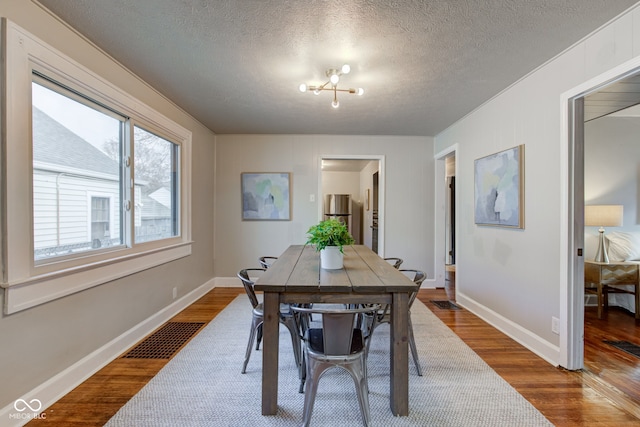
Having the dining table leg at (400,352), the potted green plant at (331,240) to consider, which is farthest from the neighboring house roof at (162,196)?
the dining table leg at (400,352)

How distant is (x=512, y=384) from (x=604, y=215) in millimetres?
2469

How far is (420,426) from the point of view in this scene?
152 centimetres

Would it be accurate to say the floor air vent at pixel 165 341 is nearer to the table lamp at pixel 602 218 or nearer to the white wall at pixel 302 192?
the white wall at pixel 302 192

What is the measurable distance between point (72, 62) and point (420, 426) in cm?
299

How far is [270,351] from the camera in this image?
159 centimetres

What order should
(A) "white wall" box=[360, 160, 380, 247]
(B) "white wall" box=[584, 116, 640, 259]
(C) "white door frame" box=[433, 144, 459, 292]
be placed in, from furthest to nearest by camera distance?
(A) "white wall" box=[360, 160, 380, 247] < (C) "white door frame" box=[433, 144, 459, 292] < (B) "white wall" box=[584, 116, 640, 259]

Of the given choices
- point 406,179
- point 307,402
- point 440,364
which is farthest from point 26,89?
point 406,179

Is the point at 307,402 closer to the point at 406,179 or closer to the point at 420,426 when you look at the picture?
the point at 420,426

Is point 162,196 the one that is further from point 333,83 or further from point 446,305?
point 446,305

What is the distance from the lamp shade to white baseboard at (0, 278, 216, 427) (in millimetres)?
4653

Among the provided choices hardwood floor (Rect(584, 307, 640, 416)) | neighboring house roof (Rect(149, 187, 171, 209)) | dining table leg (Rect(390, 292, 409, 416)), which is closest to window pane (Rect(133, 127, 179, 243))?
neighboring house roof (Rect(149, 187, 171, 209))

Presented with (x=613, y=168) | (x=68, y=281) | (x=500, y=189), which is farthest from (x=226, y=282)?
(x=613, y=168)
